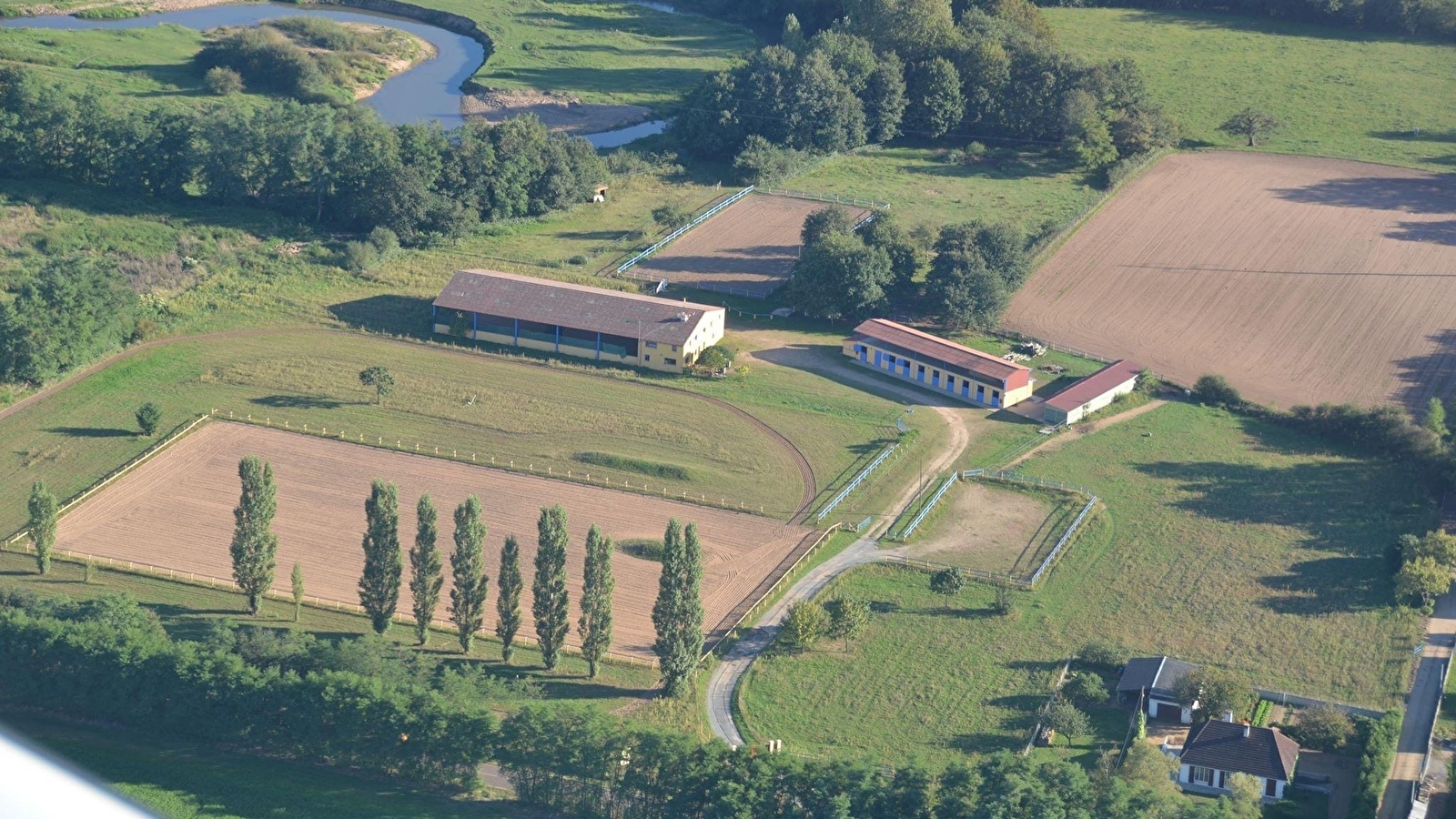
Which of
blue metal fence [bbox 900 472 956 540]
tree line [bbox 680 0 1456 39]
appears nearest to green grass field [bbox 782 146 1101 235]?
tree line [bbox 680 0 1456 39]

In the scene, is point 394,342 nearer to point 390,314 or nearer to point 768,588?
point 390,314

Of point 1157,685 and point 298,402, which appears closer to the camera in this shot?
point 1157,685

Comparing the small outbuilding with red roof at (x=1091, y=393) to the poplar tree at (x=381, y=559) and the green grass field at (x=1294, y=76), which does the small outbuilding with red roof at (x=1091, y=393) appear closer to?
the poplar tree at (x=381, y=559)

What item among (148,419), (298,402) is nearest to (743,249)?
(298,402)

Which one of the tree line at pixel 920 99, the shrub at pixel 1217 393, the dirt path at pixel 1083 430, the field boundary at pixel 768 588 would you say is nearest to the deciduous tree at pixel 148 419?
the field boundary at pixel 768 588

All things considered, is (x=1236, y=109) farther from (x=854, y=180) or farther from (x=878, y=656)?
(x=878, y=656)

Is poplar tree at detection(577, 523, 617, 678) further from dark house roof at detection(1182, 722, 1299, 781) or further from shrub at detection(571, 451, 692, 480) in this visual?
dark house roof at detection(1182, 722, 1299, 781)

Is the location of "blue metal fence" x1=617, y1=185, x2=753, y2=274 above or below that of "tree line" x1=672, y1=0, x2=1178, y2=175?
below
